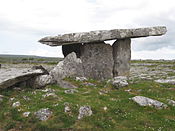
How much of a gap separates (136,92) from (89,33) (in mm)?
9388

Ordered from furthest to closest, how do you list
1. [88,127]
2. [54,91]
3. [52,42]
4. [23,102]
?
[52,42], [54,91], [23,102], [88,127]

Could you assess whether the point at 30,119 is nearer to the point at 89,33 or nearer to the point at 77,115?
the point at 77,115

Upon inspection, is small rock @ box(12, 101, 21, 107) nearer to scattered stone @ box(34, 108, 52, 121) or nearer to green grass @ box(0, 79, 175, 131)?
green grass @ box(0, 79, 175, 131)

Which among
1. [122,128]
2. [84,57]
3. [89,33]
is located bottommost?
[122,128]

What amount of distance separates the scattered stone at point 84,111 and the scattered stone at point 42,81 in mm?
7708

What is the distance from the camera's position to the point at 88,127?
16953 mm

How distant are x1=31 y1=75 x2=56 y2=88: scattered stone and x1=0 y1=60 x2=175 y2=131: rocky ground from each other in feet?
3.24

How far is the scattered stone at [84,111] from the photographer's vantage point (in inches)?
717

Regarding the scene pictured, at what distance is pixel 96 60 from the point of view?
3284 cm

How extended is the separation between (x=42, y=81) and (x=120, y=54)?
12249mm

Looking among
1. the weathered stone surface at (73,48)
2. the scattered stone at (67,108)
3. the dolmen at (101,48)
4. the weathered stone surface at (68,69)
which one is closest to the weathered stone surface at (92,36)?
the dolmen at (101,48)

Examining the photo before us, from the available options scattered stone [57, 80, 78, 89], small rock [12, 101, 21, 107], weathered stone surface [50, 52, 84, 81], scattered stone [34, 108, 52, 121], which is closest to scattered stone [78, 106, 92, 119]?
scattered stone [34, 108, 52, 121]

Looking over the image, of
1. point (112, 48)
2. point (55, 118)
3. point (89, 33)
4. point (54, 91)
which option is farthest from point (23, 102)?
point (112, 48)

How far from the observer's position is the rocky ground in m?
17.5
